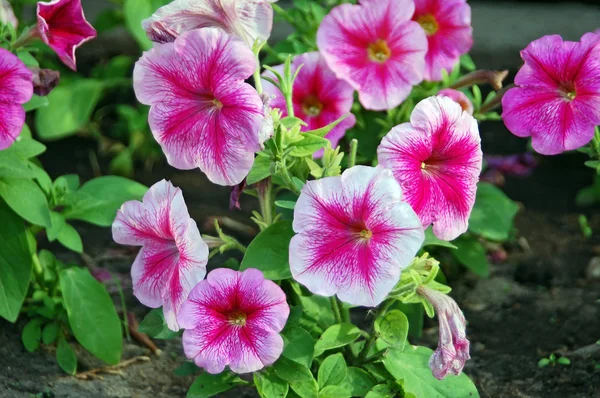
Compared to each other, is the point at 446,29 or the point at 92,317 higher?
the point at 446,29

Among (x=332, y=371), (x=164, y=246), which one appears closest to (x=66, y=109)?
(x=164, y=246)

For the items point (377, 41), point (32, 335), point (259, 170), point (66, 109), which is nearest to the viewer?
point (259, 170)

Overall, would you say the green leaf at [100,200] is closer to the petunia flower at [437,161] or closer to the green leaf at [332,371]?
the green leaf at [332,371]

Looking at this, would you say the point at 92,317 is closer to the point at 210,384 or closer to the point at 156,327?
the point at 156,327

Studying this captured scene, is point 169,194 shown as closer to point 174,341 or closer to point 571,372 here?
point 174,341

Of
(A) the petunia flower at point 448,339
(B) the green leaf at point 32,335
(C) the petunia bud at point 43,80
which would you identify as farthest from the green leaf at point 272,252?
(B) the green leaf at point 32,335

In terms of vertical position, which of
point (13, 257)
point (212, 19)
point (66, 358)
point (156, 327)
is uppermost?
point (212, 19)

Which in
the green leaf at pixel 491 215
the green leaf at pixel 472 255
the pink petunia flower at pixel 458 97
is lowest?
the green leaf at pixel 472 255
